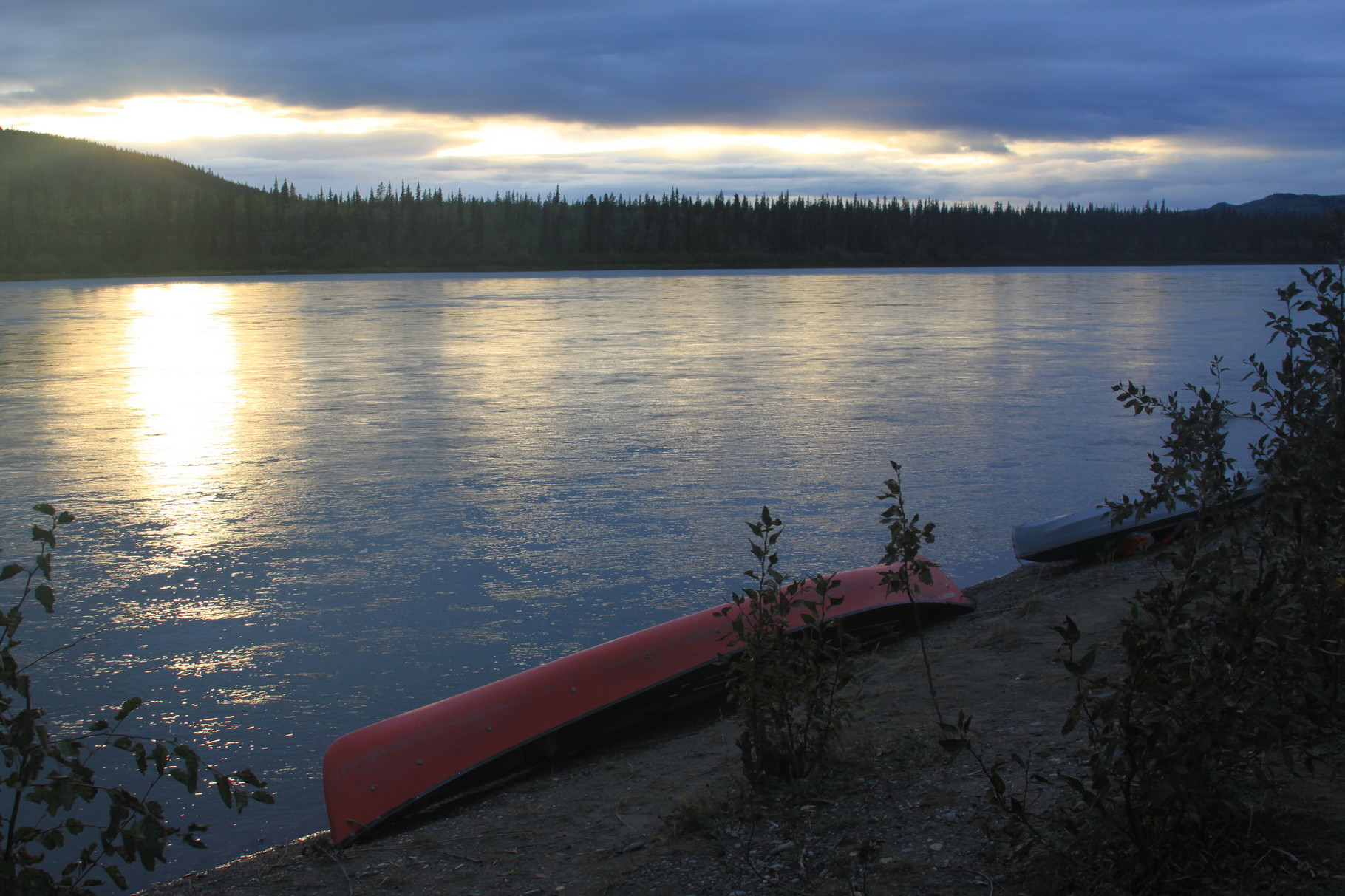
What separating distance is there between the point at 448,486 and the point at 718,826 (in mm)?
5066

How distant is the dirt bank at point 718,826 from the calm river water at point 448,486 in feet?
1.79

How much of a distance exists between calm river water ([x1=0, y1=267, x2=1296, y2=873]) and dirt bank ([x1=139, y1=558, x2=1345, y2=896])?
0.55 m

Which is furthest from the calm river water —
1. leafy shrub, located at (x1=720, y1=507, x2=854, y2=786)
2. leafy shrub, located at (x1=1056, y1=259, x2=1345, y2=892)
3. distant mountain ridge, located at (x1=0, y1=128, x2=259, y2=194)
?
distant mountain ridge, located at (x1=0, y1=128, x2=259, y2=194)

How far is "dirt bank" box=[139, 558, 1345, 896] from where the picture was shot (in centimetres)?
245

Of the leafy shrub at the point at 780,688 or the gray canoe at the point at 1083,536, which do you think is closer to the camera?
the leafy shrub at the point at 780,688

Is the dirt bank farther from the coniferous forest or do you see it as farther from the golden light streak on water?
the coniferous forest

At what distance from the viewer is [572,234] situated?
9619cm

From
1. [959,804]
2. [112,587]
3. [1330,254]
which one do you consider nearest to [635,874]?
[959,804]

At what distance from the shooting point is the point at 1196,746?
6.15 feet

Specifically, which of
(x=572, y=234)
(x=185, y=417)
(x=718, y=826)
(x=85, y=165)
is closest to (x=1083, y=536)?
(x=718, y=826)

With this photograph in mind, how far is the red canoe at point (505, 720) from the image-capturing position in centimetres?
341

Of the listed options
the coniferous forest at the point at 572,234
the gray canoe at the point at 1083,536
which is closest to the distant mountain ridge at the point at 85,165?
the coniferous forest at the point at 572,234

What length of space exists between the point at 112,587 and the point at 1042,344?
1646 cm

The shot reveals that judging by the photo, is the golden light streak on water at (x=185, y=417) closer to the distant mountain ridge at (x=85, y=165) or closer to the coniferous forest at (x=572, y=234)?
the coniferous forest at (x=572, y=234)
